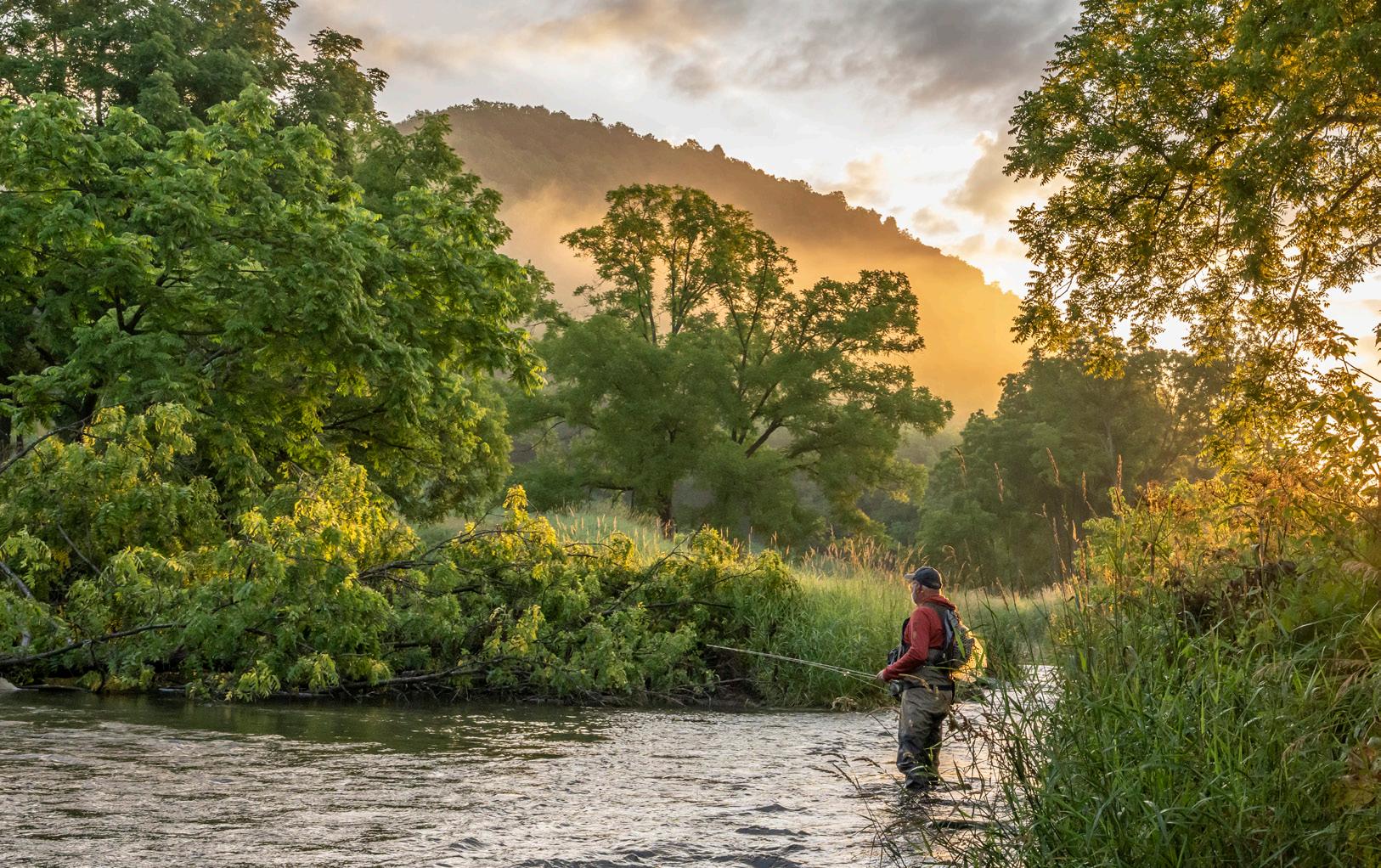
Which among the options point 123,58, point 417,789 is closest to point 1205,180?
point 417,789

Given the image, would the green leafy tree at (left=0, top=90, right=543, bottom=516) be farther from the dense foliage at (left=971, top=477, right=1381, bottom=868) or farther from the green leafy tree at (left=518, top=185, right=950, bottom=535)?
the green leafy tree at (left=518, top=185, right=950, bottom=535)

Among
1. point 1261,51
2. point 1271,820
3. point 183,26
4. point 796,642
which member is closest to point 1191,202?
point 1261,51

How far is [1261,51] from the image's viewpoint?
1205 centimetres

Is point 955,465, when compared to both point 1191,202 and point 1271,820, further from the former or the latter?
point 1271,820

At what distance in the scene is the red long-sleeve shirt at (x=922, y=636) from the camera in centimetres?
816

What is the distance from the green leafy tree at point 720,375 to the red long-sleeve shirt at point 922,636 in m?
31.1

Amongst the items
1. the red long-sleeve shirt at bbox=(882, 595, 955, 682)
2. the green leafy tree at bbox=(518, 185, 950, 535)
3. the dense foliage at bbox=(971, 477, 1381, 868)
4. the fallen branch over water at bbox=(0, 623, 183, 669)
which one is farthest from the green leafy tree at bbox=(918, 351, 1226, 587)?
the dense foliage at bbox=(971, 477, 1381, 868)

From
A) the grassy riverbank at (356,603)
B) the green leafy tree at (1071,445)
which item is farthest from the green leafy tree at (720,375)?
the grassy riverbank at (356,603)

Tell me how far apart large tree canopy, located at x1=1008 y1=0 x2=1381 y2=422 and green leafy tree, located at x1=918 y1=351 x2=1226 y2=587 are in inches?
1537

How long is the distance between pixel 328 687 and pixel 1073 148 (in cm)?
1180

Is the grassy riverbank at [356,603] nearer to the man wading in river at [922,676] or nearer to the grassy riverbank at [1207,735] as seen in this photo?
the man wading in river at [922,676]

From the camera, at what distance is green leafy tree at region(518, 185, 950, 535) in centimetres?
4147

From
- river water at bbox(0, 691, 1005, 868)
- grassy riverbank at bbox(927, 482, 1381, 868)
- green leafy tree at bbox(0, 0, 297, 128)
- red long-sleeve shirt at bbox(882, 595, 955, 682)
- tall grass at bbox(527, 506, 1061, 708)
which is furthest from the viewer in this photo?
green leafy tree at bbox(0, 0, 297, 128)

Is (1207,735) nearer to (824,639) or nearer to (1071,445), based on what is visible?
(824,639)
